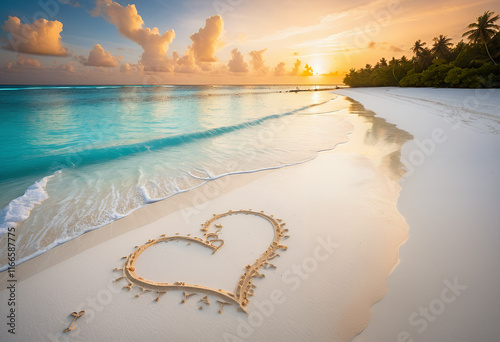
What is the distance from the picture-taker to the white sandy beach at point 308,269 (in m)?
2.70

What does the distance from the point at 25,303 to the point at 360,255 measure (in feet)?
17.6

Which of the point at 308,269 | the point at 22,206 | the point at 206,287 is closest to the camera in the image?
the point at 206,287

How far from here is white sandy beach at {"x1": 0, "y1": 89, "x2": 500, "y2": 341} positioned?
8.86 ft

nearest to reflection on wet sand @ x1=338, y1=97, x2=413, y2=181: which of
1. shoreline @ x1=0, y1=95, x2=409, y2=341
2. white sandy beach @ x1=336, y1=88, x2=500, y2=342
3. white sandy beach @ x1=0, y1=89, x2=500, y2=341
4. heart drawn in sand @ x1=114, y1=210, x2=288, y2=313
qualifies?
white sandy beach @ x1=336, y1=88, x2=500, y2=342

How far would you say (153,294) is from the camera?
3.18 meters

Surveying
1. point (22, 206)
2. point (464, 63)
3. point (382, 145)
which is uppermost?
point (464, 63)

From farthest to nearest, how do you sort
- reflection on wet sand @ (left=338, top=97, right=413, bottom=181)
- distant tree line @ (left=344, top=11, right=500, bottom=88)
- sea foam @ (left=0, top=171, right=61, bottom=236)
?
distant tree line @ (left=344, top=11, right=500, bottom=88) < reflection on wet sand @ (left=338, top=97, right=413, bottom=181) < sea foam @ (left=0, top=171, right=61, bottom=236)

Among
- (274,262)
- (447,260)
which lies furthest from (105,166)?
(447,260)

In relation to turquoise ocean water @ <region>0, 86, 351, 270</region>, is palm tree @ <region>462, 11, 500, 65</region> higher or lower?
higher

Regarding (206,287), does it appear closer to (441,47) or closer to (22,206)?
(22,206)

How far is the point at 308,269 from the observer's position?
3.56m

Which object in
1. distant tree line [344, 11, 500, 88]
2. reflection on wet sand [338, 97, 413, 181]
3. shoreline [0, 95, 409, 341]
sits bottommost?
shoreline [0, 95, 409, 341]

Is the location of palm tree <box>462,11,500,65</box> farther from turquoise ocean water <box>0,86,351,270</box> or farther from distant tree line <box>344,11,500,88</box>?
turquoise ocean water <box>0,86,351,270</box>

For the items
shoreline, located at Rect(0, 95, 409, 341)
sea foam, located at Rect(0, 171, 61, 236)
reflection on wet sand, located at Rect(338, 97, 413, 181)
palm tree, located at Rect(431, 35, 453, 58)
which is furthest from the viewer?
palm tree, located at Rect(431, 35, 453, 58)
